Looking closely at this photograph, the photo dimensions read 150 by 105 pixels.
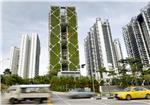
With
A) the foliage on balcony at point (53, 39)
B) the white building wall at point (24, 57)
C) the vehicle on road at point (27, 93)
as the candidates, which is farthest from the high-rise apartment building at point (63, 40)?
the vehicle on road at point (27, 93)

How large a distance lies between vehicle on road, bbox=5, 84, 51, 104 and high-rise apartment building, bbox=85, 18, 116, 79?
2968 inches

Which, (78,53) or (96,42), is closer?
(78,53)

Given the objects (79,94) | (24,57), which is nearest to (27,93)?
(79,94)

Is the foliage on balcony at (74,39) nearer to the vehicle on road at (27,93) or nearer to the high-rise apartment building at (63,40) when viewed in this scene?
the high-rise apartment building at (63,40)

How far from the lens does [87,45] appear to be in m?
108

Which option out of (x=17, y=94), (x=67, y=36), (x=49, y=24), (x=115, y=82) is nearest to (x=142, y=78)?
(x=115, y=82)

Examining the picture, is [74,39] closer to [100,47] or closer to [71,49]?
[71,49]

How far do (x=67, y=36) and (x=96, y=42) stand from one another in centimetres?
1551

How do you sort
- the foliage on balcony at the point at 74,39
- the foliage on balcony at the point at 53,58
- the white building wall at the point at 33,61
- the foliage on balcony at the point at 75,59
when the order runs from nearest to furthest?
the foliage on balcony at the point at 53,58
the foliage on balcony at the point at 75,59
the foliage on balcony at the point at 74,39
the white building wall at the point at 33,61

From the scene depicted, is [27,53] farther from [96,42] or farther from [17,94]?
[17,94]

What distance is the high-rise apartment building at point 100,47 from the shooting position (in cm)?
9410

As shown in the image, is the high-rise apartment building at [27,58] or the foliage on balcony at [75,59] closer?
the foliage on balcony at [75,59]

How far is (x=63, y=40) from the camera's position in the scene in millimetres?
90625

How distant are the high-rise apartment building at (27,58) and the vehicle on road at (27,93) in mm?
84603
